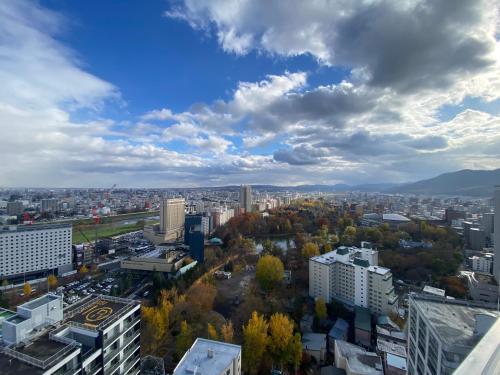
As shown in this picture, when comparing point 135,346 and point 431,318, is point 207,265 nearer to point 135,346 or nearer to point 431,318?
point 135,346

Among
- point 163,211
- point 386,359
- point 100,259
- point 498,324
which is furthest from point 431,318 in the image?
point 163,211

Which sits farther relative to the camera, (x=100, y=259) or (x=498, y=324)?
(x=100, y=259)

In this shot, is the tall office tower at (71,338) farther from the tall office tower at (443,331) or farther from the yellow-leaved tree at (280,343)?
the tall office tower at (443,331)

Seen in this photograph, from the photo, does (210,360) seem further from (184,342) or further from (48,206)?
(48,206)

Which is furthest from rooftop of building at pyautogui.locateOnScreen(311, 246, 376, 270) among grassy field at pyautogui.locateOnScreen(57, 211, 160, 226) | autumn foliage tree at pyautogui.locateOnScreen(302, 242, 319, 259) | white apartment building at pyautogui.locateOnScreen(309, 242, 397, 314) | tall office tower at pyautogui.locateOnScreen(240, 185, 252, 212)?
grassy field at pyautogui.locateOnScreen(57, 211, 160, 226)

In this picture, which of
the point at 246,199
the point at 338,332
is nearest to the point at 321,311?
the point at 338,332

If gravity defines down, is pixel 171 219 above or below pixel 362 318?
above
